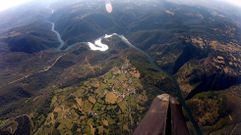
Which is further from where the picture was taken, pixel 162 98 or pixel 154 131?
pixel 162 98

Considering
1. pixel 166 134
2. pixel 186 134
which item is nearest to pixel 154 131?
pixel 166 134

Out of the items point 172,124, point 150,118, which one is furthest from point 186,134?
point 150,118

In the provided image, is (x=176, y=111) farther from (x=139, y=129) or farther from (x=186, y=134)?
(x=139, y=129)

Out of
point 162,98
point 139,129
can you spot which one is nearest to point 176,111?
point 162,98

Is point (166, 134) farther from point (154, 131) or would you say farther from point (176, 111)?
point (176, 111)

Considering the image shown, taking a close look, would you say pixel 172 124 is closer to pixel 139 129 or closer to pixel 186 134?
pixel 186 134

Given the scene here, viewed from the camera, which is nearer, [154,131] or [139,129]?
[154,131]

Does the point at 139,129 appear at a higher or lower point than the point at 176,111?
lower

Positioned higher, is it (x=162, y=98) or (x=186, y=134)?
(x=162, y=98)
